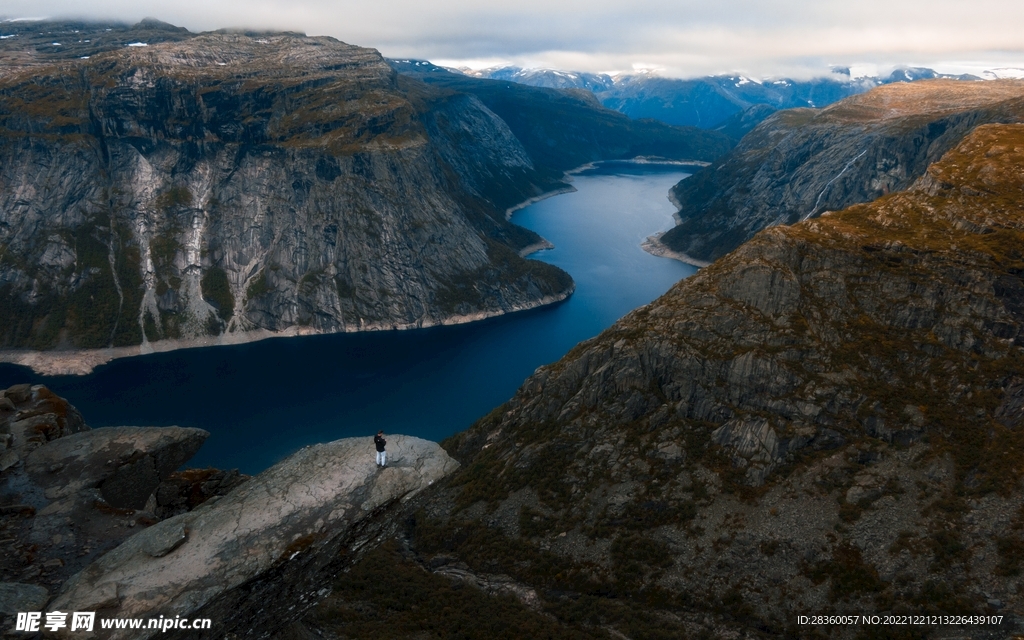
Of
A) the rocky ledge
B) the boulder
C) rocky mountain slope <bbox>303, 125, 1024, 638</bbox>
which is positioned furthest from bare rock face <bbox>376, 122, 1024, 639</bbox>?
the boulder

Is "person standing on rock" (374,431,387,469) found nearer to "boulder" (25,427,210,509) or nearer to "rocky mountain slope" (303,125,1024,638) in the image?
"boulder" (25,427,210,509)

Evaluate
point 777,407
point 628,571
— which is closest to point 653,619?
point 628,571

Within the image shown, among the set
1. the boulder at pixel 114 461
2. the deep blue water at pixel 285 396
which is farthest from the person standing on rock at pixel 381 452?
the deep blue water at pixel 285 396

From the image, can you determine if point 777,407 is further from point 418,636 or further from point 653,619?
point 418,636

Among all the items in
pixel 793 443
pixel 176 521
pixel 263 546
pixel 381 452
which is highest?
pixel 381 452

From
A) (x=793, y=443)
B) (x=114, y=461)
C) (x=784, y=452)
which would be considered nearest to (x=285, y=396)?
(x=784, y=452)

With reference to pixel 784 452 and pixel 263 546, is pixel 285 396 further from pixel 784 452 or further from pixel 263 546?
pixel 263 546
